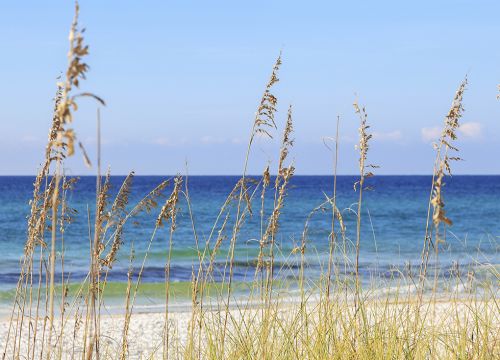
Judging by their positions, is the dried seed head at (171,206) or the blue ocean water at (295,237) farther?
the blue ocean water at (295,237)

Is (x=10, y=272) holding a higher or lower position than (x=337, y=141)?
lower

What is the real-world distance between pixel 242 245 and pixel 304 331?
1763cm

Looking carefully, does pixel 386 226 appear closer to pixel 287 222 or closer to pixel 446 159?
pixel 287 222

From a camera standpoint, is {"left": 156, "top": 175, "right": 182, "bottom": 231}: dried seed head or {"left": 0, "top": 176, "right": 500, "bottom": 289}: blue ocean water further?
{"left": 0, "top": 176, "right": 500, "bottom": 289}: blue ocean water

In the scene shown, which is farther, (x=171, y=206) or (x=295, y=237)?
(x=295, y=237)

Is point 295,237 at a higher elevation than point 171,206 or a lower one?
lower

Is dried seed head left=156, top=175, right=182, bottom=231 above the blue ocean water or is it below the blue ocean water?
above

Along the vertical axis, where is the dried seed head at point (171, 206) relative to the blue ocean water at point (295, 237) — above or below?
above

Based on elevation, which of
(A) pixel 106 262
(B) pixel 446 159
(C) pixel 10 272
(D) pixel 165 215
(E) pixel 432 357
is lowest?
(C) pixel 10 272

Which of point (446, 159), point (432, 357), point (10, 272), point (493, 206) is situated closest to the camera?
point (446, 159)

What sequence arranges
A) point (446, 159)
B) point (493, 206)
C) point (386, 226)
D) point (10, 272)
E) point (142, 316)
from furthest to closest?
1. point (493, 206)
2. point (386, 226)
3. point (10, 272)
4. point (142, 316)
5. point (446, 159)

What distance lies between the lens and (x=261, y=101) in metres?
3.04

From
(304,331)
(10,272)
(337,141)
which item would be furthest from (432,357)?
(10,272)

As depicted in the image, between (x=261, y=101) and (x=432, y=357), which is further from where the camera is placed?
(x=432, y=357)
